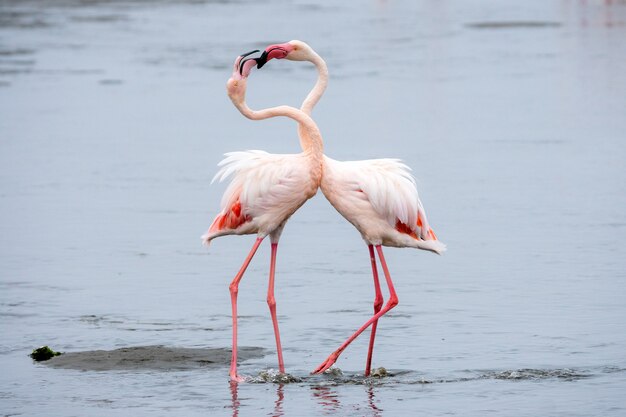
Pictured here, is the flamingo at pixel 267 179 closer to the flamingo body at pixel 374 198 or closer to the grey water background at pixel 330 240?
the flamingo body at pixel 374 198

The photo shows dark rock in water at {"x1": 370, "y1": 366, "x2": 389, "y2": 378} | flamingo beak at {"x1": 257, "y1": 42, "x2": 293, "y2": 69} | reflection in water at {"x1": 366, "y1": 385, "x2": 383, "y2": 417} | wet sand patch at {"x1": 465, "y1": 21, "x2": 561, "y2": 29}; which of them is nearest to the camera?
reflection in water at {"x1": 366, "y1": 385, "x2": 383, "y2": 417}

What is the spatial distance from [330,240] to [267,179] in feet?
9.93

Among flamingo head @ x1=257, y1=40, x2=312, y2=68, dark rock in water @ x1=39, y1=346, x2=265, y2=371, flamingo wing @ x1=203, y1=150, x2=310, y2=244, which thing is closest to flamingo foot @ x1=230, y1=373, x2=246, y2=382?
dark rock in water @ x1=39, y1=346, x2=265, y2=371

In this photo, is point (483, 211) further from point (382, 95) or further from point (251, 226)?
point (382, 95)

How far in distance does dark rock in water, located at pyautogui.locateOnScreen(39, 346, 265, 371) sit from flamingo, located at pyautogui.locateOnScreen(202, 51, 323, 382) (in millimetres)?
279

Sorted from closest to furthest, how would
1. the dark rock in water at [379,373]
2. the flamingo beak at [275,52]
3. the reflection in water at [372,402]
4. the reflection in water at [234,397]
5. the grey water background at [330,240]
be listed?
the reflection in water at [372,402], the reflection in water at [234,397], the grey water background at [330,240], the dark rock in water at [379,373], the flamingo beak at [275,52]

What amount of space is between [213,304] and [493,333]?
70.6 inches

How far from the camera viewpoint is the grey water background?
6.89m

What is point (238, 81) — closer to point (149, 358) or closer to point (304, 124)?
point (304, 124)

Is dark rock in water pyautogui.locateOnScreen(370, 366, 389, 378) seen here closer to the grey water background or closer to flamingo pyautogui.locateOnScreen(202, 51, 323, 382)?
the grey water background

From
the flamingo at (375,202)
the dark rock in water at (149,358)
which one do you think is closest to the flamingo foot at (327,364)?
the flamingo at (375,202)

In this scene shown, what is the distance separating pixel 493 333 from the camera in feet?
25.4

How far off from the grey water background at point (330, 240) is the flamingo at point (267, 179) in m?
0.72

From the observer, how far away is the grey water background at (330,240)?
6.89 m
